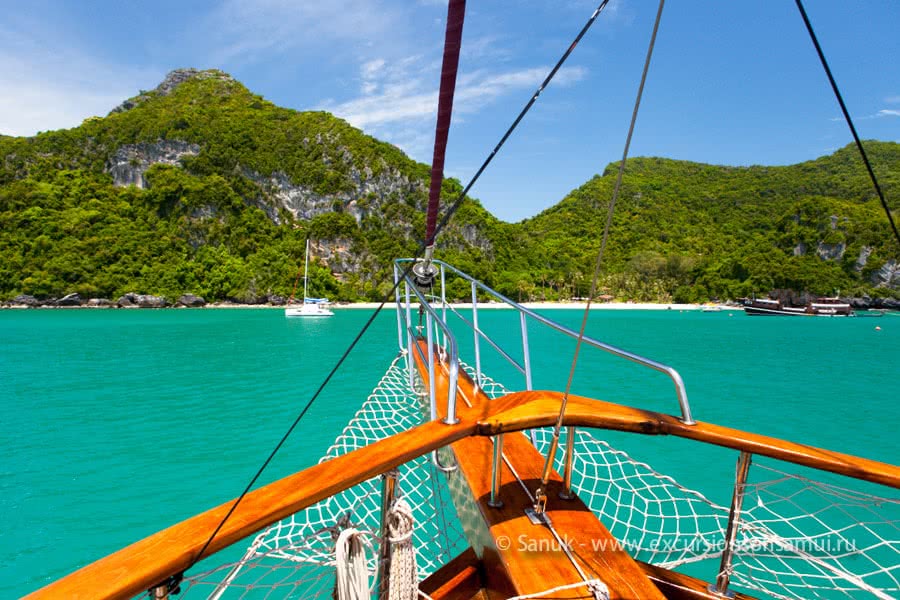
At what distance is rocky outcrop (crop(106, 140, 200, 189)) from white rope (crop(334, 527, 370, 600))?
96.4 meters

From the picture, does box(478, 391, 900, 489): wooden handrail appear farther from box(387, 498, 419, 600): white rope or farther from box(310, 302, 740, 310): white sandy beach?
box(310, 302, 740, 310): white sandy beach

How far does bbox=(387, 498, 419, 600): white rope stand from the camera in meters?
1.31

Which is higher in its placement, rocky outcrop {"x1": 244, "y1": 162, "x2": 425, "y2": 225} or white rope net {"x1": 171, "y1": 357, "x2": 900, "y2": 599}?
rocky outcrop {"x1": 244, "y1": 162, "x2": 425, "y2": 225}

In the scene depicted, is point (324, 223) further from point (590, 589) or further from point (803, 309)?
point (590, 589)

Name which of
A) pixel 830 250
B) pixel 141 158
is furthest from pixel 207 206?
pixel 830 250

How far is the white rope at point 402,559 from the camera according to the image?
1.31 meters

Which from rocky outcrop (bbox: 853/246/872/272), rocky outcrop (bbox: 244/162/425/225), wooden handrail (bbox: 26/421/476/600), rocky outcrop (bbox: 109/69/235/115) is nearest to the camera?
wooden handrail (bbox: 26/421/476/600)

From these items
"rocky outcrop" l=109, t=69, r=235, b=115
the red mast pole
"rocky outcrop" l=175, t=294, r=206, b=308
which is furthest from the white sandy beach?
"rocky outcrop" l=109, t=69, r=235, b=115

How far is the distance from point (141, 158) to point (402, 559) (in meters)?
99.7

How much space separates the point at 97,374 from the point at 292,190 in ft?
245

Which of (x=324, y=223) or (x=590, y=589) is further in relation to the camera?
(x=324, y=223)

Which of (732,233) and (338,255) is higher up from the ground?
(732,233)

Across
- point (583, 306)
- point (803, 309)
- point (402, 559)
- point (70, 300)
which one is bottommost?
point (583, 306)

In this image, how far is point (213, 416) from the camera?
9.69 meters
